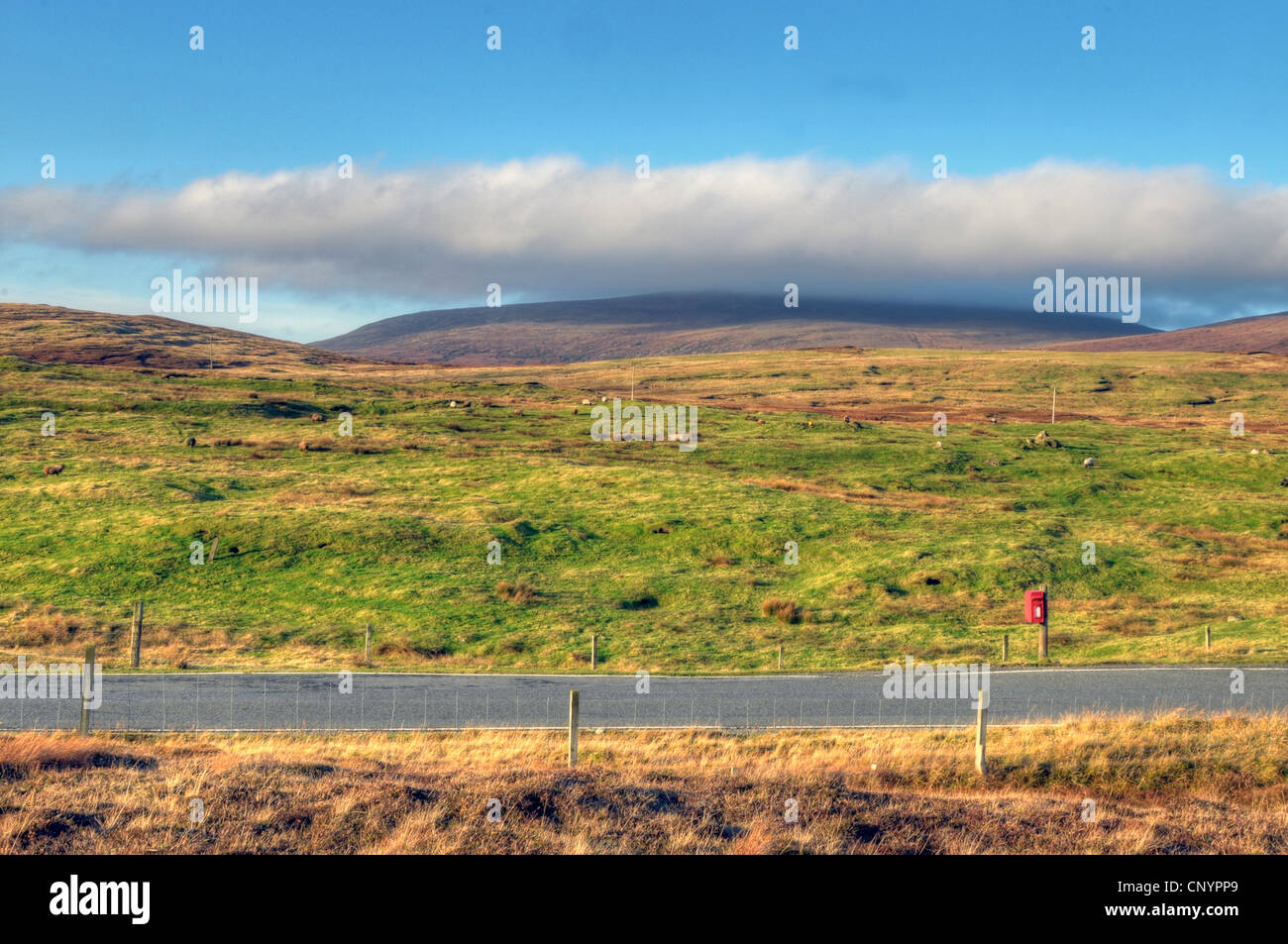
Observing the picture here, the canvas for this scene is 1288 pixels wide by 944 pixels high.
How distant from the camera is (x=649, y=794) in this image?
15.6 meters

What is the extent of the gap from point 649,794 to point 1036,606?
2380cm

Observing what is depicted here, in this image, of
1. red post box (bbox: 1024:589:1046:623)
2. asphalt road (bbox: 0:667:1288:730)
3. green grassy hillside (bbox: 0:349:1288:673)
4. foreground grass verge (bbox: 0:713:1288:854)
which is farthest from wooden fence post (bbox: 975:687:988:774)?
red post box (bbox: 1024:589:1046:623)

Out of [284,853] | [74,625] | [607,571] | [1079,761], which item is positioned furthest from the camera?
[607,571]

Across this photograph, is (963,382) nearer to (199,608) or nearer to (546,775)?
(199,608)

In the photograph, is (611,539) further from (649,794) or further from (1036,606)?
(649,794)

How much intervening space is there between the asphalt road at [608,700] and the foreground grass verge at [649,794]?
348cm

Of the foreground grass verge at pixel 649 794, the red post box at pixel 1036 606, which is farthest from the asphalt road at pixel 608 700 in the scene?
the foreground grass verge at pixel 649 794

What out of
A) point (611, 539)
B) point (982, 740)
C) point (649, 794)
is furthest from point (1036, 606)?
point (649, 794)

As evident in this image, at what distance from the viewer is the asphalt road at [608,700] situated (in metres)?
25.4

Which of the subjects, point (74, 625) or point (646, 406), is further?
point (646, 406)

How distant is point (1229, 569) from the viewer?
50062 millimetres

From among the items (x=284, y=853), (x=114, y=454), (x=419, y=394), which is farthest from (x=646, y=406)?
(x=284, y=853)

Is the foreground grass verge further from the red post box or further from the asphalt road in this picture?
the red post box
